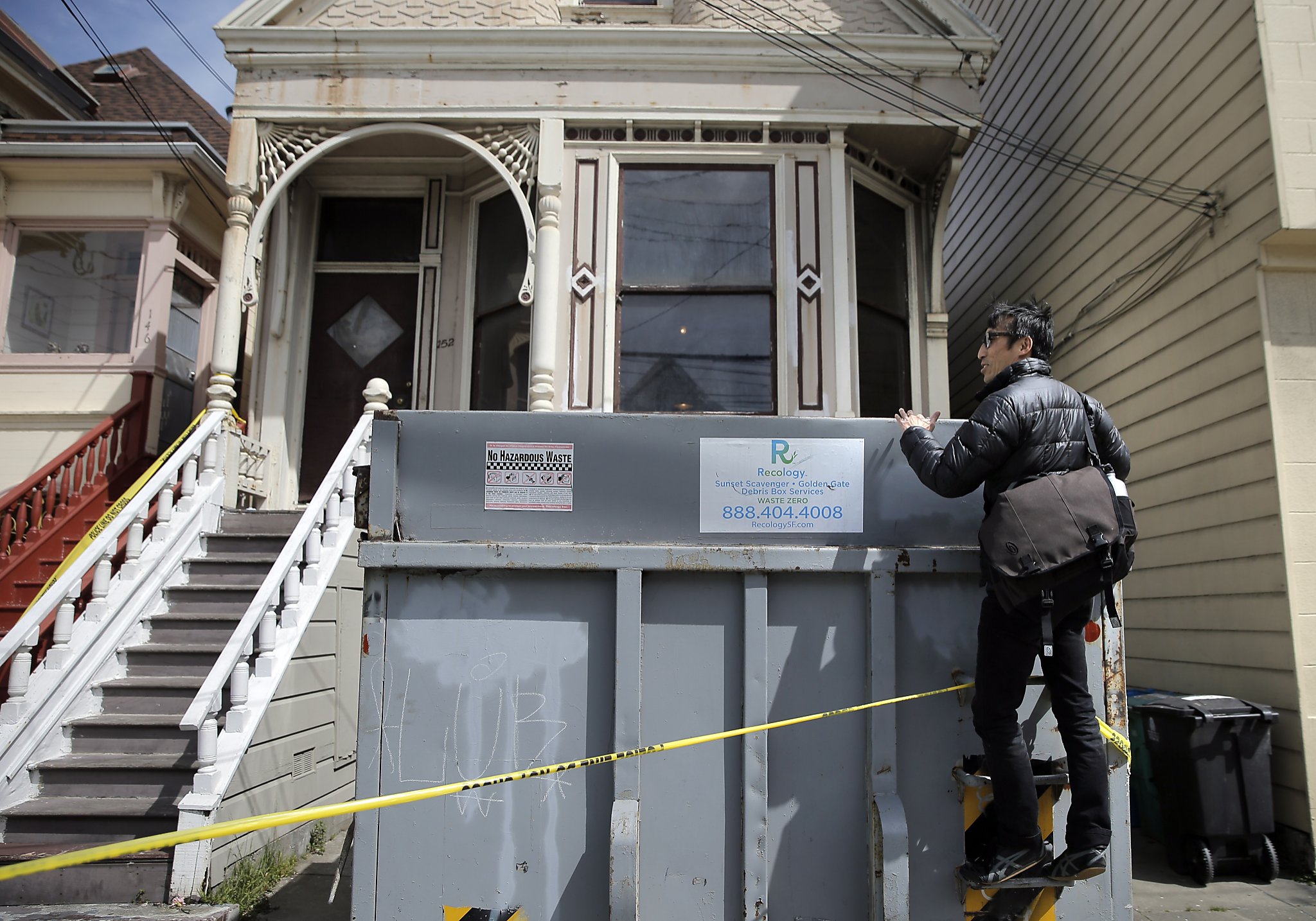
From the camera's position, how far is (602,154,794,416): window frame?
23.3ft

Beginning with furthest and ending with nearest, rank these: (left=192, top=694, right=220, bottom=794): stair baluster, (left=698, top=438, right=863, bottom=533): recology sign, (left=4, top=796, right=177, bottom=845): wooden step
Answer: (left=4, top=796, right=177, bottom=845): wooden step → (left=192, top=694, right=220, bottom=794): stair baluster → (left=698, top=438, right=863, bottom=533): recology sign

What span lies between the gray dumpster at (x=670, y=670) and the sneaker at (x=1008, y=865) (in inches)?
6.4

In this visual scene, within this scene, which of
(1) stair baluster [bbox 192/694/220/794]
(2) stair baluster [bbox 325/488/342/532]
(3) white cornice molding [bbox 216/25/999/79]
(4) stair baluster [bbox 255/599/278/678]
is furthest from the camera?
(3) white cornice molding [bbox 216/25/999/79]

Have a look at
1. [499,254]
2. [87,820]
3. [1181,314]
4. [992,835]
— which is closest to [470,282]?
[499,254]

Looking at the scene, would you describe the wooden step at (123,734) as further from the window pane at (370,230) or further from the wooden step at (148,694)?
the window pane at (370,230)

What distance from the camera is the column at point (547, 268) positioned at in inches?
269

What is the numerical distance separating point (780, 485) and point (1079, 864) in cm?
152

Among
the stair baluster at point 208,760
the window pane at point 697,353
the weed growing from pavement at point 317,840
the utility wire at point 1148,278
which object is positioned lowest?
the weed growing from pavement at point 317,840

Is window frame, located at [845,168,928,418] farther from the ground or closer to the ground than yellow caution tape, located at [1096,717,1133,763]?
farther from the ground

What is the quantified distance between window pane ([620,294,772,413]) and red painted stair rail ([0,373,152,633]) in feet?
15.7

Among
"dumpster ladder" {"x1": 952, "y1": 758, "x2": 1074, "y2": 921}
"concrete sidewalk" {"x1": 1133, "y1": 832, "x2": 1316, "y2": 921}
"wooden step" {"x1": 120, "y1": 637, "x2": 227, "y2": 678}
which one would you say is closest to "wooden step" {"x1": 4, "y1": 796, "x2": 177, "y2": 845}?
"wooden step" {"x1": 120, "y1": 637, "x2": 227, "y2": 678}

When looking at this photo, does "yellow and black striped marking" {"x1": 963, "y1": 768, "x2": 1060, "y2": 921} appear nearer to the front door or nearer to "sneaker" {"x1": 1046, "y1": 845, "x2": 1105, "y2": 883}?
"sneaker" {"x1": 1046, "y1": 845, "x2": 1105, "y2": 883}

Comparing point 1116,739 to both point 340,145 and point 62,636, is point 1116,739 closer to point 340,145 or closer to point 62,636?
point 62,636

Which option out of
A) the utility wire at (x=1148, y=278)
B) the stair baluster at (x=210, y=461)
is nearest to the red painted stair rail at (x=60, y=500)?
the stair baluster at (x=210, y=461)
